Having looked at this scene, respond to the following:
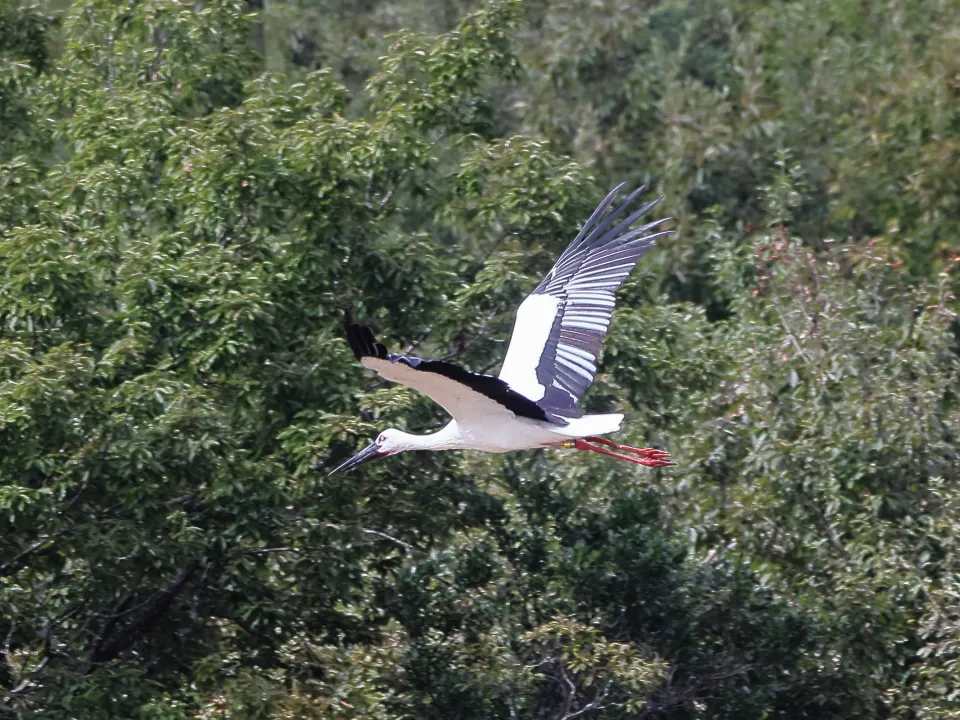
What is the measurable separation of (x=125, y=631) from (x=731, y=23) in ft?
48.9

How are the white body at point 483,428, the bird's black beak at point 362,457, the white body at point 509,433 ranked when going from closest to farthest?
the white body at point 483,428
the white body at point 509,433
the bird's black beak at point 362,457

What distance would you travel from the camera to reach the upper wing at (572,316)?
8992 millimetres

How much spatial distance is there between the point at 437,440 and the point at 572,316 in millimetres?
937

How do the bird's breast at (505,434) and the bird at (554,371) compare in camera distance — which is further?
the bird's breast at (505,434)

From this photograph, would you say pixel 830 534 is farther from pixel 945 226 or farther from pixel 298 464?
pixel 945 226

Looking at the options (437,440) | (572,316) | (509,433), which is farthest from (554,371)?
(437,440)

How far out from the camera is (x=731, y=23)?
22609 millimetres

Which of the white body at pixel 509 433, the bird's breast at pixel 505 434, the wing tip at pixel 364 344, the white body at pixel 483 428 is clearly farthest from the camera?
the bird's breast at pixel 505 434

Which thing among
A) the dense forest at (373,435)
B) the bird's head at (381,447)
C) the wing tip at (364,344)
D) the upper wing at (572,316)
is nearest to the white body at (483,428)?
the bird's head at (381,447)

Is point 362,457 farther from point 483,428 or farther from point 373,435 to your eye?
point 483,428

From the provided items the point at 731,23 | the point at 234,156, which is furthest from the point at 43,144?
the point at 731,23

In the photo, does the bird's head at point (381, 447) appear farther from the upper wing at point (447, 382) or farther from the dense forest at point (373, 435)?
the upper wing at point (447, 382)

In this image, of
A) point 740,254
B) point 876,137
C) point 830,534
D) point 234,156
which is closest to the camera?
point 234,156

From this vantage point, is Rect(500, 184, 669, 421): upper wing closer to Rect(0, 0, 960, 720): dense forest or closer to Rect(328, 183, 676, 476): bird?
Rect(328, 183, 676, 476): bird
